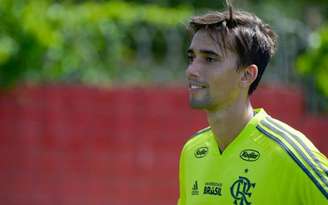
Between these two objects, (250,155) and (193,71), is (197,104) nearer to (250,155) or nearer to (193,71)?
(193,71)

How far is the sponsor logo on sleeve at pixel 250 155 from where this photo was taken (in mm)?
4809

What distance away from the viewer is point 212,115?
16.3 feet

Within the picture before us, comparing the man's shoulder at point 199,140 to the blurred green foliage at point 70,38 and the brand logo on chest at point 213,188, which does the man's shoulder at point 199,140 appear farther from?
the blurred green foliage at point 70,38

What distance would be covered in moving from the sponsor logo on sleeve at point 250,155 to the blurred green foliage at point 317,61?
629 centimetres

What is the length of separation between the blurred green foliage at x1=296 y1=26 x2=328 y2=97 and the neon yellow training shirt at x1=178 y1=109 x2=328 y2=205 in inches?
237

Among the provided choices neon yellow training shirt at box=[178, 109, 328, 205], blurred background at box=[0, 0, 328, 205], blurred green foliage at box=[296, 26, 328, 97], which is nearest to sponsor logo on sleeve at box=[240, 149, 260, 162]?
neon yellow training shirt at box=[178, 109, 328, 205]

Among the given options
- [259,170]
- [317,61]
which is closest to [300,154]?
[259,170]

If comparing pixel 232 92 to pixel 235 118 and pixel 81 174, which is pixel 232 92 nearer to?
pixel 235 118

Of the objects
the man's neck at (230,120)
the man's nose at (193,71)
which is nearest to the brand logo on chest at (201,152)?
the man's neck at (230,120)

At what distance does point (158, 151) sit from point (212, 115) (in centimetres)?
603

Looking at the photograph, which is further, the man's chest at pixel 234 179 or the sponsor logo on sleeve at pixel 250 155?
the sponsor logo on sleeve at pixel 250 155

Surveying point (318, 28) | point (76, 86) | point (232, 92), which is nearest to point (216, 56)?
point (232, 92)

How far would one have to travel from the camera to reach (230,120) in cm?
496

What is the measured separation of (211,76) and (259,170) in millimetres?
498
